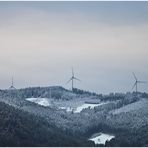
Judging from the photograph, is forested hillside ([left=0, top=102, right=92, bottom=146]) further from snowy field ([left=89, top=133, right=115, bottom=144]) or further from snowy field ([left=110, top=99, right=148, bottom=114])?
snowy field ([left=110, top=99, right=148, bottom=114])

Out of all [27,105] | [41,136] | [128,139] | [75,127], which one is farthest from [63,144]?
[27,105]

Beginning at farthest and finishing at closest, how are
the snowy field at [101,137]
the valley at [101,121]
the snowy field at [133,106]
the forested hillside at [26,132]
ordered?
the snowy field at [133,106]
the valley at [101,121]
the snowy field at [101,137]
the forested hillside at [26,132]

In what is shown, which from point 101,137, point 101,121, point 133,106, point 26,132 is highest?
point 133,106

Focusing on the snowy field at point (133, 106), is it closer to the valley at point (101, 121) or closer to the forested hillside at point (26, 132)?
the valley at point (101, 121)

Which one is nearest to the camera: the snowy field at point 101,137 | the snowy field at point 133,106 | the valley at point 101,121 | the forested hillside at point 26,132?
the forested hillside at point 26,132

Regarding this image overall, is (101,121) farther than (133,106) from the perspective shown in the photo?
No

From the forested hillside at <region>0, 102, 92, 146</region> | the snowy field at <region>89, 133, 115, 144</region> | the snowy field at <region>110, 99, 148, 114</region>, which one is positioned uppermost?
the snowy field at <region>110, 99, 148, 114</region>

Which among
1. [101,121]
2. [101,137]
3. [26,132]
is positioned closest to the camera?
[26,132]

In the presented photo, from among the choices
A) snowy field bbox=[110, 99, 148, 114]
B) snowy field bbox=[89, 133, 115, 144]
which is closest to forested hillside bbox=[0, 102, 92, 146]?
snowy field bbox=[89, 133, 115, 144]

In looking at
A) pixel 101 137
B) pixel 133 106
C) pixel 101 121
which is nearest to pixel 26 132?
pixel 101 137

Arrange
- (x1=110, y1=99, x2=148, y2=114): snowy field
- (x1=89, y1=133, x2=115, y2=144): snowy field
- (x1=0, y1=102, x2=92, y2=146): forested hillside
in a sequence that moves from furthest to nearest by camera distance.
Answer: (x1=110, y1=99, x2=148, y2=114): snowy field → (x1=89, y1=133, x2=115, y2=144): snowy field → (x1=0, y1=102, x2=92, y2=146): forested hillside

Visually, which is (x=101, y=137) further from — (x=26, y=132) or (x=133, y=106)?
(x=133, y=106)

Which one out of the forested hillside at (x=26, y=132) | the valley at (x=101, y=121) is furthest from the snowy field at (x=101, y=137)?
the forested hillside at (x=26, y=132)
